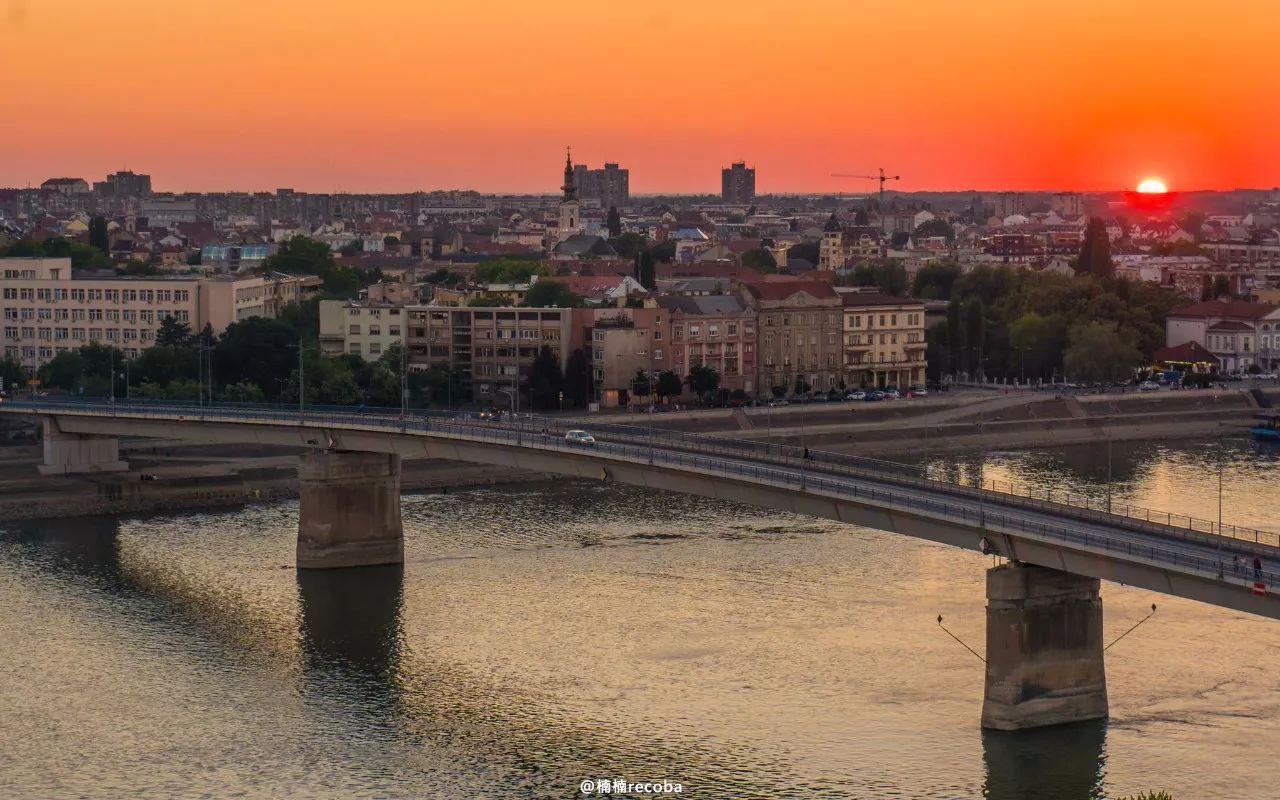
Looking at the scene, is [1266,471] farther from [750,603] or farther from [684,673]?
[684,673]

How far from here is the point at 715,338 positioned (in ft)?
219

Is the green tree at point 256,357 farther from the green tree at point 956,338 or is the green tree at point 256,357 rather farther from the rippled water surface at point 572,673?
the green tree at point 956,338

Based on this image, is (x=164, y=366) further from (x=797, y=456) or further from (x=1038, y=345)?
(x=1038, y=345)

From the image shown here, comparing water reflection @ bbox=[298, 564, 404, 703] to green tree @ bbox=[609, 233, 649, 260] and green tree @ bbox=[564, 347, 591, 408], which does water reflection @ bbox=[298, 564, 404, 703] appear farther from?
green tree @ bbox=[609, 233, 649, 260]

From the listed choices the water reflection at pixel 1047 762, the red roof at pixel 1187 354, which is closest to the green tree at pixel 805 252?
the red roof at pixel 1187 354

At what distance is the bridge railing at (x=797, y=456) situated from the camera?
30.5 m

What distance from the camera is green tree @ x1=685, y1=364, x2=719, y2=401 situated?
212 ft

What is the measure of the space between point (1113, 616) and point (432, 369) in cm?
3348

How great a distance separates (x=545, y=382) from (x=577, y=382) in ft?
3.45

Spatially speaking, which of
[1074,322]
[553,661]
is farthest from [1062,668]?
[1074,322]

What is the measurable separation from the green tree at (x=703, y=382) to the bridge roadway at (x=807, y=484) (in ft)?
61.5

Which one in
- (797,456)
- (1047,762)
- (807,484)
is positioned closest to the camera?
(1047,762)

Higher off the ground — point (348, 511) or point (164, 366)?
point (164, 366)

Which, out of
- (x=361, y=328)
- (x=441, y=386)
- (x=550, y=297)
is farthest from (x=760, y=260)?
(x=441, y=386)
